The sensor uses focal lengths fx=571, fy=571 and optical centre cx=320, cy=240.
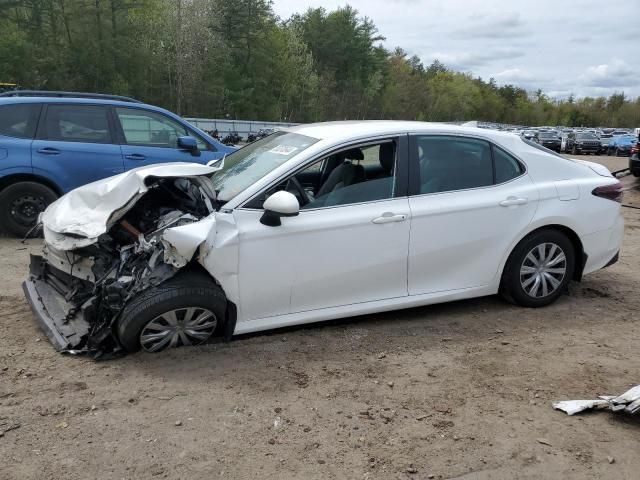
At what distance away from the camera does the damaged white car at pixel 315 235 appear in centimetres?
386

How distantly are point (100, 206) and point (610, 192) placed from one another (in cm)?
433

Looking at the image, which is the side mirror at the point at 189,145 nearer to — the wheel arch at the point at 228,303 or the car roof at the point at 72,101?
the car roof at the point at 72,101

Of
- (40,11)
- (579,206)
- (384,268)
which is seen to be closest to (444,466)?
(384,268)

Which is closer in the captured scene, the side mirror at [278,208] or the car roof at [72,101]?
the side mirror at [278,208]

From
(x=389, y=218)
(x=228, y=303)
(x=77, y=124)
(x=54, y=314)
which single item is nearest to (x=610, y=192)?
(x=389, y=218)

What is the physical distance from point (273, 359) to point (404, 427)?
3.69 ft

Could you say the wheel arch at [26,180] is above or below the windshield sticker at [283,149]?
below

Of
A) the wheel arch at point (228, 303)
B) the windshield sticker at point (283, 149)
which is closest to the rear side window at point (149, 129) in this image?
the windshield sticker at point (283, 149)

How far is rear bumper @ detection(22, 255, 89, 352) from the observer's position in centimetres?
394

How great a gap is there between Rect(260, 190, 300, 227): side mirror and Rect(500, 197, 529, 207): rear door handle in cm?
183

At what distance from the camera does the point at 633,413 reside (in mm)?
3242

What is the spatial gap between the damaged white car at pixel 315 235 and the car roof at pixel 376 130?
2 cm

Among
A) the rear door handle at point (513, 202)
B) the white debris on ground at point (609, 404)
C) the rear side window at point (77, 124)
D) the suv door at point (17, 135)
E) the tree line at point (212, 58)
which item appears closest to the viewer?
the white debris on ground at point (609, 404)

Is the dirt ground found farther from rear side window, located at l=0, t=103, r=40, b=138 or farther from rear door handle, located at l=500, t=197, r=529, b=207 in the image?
rear side window, located at l=0, t=103, r=40, b=138
